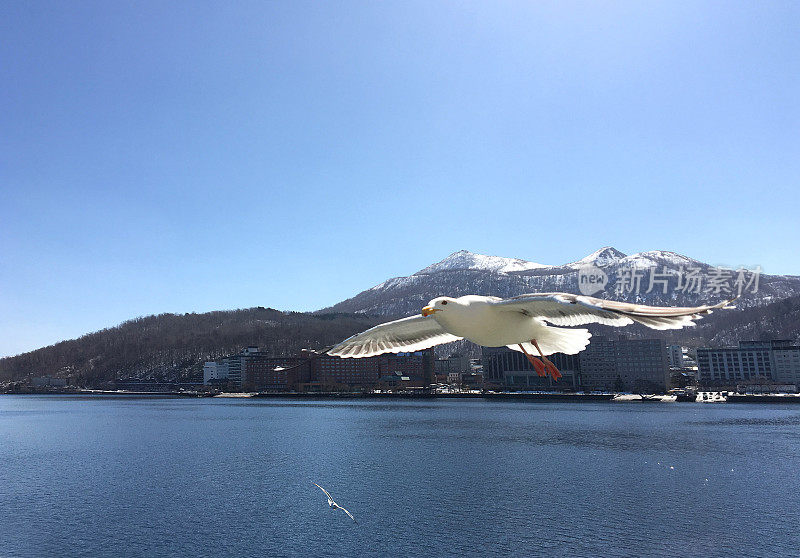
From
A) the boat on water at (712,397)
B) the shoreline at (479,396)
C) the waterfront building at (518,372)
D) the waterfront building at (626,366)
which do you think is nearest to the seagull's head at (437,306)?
the shoreline at (479,396)

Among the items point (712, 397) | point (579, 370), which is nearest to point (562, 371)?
point (579, 370)

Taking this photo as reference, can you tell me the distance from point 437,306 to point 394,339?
1.79m

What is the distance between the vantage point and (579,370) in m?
121

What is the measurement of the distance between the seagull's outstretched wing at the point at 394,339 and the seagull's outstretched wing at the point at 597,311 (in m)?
1.14

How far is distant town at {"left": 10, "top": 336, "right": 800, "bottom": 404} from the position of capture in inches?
4368

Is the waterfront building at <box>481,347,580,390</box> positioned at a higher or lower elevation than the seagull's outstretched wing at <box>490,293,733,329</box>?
lower

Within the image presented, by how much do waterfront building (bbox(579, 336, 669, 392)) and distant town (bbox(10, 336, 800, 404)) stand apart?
7.4 inches

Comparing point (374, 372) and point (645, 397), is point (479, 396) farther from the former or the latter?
point (645, 397)

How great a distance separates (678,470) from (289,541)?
975 inches

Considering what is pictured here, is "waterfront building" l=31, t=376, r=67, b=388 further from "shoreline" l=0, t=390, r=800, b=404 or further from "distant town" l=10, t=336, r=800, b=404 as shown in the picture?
"distant town" l=10, t=336, r=800, b=404

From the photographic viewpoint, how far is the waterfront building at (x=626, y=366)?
112m

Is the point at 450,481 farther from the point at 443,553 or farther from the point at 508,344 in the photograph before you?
the point at 508,344

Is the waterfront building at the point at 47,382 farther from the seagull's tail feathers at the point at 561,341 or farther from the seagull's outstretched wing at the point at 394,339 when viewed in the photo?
the seagull's tail feathers at the point at 561,341

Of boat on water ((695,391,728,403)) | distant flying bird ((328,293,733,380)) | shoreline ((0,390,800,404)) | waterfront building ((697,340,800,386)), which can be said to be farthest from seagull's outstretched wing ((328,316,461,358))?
waterfront building ((697,340,800,386))
